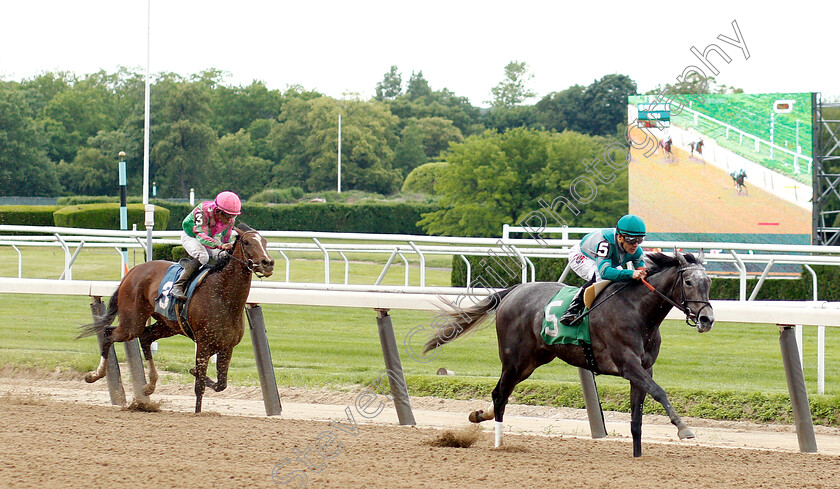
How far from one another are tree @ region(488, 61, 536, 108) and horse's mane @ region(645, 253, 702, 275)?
197ft

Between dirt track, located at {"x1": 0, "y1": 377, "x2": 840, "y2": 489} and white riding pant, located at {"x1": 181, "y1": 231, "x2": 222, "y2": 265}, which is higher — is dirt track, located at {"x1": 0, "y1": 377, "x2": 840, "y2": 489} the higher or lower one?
the lower one

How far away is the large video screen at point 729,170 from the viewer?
14023mm

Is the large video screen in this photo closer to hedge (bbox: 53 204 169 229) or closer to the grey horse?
the grey horse

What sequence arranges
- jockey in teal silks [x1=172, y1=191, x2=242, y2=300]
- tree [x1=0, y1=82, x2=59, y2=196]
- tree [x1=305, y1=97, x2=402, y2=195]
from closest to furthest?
jockey in teal silks [x1=172, y1=191, x2=242, y2=300] → tree [x1=0, y1=82, x2=59, y2=196] → tree [x1=305, y1=97, x2=402, y2=195]

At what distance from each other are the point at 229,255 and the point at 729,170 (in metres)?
11.0

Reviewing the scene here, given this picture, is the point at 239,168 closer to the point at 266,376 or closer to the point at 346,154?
the point at 346,154

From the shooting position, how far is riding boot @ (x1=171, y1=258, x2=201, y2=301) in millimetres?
5484

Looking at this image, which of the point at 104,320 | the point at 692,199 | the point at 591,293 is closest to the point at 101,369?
the point at 104,320

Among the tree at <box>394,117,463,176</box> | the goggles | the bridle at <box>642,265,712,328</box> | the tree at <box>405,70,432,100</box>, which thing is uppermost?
the tree at <box>405,70,432,100</box>

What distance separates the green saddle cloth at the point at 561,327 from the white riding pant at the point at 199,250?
204 cm

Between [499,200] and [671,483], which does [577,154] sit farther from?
[671,483]

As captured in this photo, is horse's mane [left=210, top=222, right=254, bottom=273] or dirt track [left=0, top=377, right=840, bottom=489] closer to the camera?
dirt track [left=0, top=377, right=840, bottom=489]

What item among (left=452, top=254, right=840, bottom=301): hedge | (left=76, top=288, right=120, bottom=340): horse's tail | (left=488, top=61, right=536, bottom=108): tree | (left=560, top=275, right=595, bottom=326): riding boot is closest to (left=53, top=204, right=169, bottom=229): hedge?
(left=452, top=254, right=840, bottom=301): hedge

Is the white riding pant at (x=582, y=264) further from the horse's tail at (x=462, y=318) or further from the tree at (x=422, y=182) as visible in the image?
the tree at (x=422, y=182)
